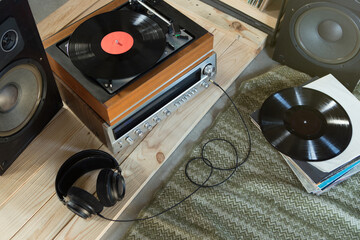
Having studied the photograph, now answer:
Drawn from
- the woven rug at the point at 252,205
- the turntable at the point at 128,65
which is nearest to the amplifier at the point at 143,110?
the turntable at the point at 128,65

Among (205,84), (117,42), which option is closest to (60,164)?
(117,42)

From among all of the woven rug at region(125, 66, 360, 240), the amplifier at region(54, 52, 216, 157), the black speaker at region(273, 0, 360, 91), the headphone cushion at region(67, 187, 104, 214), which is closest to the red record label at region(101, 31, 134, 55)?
the amplifier at region(54, 52, 216, 157)

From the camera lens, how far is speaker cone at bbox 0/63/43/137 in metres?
0.97

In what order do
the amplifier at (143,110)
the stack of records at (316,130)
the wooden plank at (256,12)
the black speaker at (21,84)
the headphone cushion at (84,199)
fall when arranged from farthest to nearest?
the wooden plank at (256,12) < the stack of records at (316,130) < the amplifier at (143,110) < the headphone cushion at (84,199) < the black speaker at (21,84)

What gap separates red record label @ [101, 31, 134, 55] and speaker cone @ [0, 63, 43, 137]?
0.19 m

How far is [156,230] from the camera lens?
128cm

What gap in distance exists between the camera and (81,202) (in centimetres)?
102

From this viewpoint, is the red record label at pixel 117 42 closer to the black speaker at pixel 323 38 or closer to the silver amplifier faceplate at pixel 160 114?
the silver amplifier faceplate at pixel 160 114

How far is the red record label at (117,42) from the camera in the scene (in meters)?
1.07

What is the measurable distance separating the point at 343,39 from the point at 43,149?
1.05m

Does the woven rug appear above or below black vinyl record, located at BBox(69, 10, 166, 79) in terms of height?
below

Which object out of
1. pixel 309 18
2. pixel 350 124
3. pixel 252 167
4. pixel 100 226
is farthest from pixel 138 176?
pixel 309 18

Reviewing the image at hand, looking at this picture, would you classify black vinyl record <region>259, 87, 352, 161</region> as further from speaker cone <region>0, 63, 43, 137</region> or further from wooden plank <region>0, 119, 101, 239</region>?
speaker cone <region>0, 63, 43, 137</region>

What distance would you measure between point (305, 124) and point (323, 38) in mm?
347
